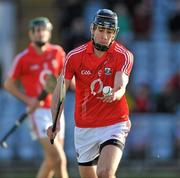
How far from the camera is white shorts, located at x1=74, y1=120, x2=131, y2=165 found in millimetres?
9508

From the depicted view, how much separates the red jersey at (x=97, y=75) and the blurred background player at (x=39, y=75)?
2.02 metres

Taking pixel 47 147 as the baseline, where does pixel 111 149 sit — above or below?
above

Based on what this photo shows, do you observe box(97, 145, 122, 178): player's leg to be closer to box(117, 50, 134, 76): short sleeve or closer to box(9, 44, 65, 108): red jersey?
box(117, 50, 134, 76): short sleeve

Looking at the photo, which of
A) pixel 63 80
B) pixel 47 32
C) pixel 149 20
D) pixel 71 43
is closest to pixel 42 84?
pixel 47 32

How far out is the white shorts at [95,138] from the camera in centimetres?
951

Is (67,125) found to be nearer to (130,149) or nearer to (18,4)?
(130,149)

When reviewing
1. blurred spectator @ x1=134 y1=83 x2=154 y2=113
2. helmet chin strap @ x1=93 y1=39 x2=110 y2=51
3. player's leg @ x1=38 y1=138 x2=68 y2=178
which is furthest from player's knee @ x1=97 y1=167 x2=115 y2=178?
blurred spectator @ x1=134 y1=83 x2=154 y2=113

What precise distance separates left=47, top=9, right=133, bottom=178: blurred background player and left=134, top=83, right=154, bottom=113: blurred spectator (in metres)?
6.64

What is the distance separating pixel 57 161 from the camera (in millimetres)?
11523

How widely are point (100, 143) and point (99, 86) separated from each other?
0.62 meters

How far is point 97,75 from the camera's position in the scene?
9531 millimetres

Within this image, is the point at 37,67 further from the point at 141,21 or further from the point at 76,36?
the point at 141,21

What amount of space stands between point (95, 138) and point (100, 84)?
601 mm

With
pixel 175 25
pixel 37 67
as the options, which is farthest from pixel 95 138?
pixel 175 25
